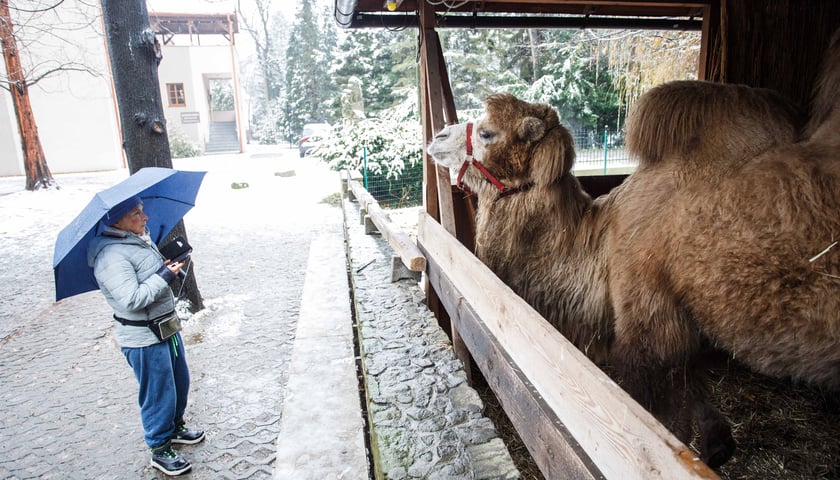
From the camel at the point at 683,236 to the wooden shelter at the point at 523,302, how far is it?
1.86 ft

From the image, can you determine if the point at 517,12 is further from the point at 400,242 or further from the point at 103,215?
the point at 103,215

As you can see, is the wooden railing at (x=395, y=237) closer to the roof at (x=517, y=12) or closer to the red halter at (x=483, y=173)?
the red halter at (x=483, y=173)

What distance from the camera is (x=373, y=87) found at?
25.8 meters

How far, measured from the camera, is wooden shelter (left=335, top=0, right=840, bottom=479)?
1.48 meters

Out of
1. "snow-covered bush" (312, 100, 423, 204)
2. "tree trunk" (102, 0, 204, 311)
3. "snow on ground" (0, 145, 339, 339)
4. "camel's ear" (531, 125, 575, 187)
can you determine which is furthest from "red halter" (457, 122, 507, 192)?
"snow-covered bush" (312, 100, 423, 204)

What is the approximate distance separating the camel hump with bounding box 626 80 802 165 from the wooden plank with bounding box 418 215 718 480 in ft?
3.90

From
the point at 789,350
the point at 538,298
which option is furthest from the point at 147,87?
the point at 789,350

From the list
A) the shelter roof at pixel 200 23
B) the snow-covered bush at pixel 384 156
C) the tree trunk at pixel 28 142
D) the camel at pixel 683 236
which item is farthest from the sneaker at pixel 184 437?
the shelter roof at pixel 200 23

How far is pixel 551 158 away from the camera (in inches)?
124

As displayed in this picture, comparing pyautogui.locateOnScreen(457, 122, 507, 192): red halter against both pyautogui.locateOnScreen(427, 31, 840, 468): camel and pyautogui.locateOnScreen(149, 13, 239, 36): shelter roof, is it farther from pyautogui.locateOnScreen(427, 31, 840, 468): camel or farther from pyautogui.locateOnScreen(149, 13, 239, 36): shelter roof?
pyautogui.locateOnScreen(149, 13, 239, 36): shelter roof

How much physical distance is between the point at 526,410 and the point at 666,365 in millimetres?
801

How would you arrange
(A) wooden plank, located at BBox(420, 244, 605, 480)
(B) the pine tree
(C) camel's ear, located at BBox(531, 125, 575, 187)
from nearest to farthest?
(A) wooden plank, located at BBox(420, 244, 605, 480) → (C) camel's ear, located at BBox(531, 125, 575, 187) → (B) the pine tree

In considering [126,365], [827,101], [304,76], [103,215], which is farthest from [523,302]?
[304,76]

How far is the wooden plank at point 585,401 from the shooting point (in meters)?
1.25
